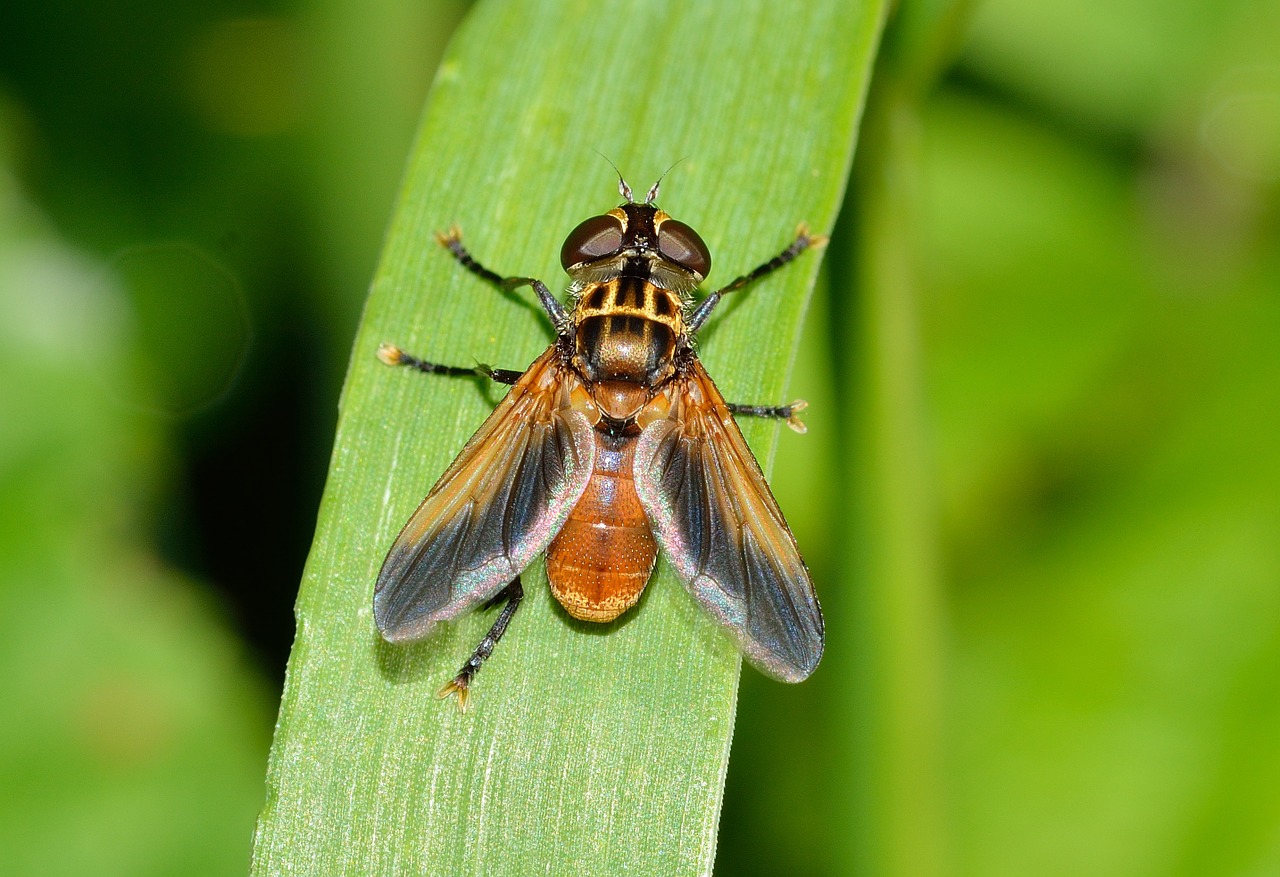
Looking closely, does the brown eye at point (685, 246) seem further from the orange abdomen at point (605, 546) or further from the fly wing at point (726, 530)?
the orange abdomen at point (605, 546)

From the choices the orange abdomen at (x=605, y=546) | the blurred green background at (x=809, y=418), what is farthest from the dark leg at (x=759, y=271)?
the blurred green background at (x=809, y=418)

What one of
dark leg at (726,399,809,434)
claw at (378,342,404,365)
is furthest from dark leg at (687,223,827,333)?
claw at (378,342,404,365)

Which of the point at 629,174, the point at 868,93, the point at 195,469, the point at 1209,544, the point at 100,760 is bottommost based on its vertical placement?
the point at 100,760

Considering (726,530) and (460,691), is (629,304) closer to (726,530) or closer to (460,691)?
(726,530)

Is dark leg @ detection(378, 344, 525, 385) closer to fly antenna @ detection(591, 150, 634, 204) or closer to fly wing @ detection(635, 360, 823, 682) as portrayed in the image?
fly wing @ detection(635, 360, 823, 682)

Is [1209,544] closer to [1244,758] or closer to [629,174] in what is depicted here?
[1244,758]

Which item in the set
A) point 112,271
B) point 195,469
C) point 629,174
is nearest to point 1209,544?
point 629,174

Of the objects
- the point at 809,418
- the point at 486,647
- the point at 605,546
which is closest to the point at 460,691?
the point at 486,647
